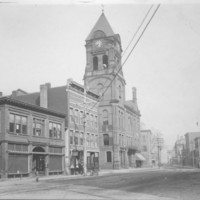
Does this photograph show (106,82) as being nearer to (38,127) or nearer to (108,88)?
(108,88)

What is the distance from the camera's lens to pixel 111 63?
62469mm

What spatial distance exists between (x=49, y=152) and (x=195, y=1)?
89.3ft

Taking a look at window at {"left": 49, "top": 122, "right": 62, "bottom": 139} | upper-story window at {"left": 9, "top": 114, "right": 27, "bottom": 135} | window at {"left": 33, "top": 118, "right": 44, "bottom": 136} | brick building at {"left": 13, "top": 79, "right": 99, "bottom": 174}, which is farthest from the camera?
brick building at {"left": 13, "top": 79, "right": 99, "bottom": 174}

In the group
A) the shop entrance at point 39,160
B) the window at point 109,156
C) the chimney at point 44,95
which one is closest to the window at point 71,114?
the chimney at point 44,95

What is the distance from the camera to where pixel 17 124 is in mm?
32750

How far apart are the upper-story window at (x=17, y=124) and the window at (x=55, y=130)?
4.89 meters

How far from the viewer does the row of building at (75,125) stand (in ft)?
105

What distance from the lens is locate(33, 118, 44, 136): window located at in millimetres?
35419

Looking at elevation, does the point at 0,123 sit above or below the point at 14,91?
below

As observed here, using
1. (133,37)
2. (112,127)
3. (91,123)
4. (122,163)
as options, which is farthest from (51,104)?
(133,37)

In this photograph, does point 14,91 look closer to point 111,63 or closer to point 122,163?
point 111,63

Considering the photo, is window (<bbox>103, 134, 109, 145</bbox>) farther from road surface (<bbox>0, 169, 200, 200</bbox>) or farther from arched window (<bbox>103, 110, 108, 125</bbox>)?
road surface (<bbox>0, 169, 200, 200</bbox>)

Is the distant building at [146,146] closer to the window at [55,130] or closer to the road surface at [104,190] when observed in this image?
the window at [55,130]

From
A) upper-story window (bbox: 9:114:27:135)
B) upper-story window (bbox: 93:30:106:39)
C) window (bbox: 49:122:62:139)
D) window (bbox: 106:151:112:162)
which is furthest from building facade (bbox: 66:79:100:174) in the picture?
upper-story window (bbox: 93:30:106:39)
